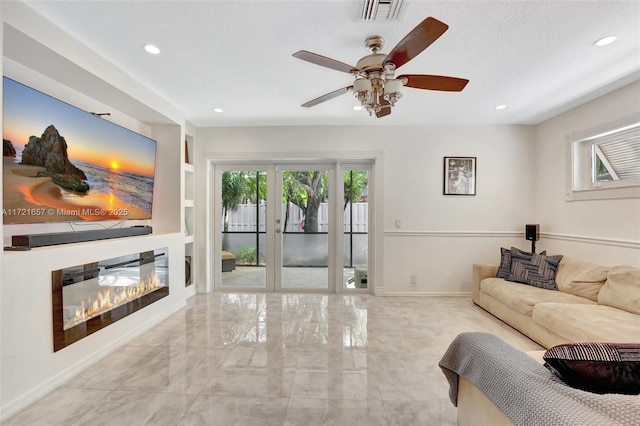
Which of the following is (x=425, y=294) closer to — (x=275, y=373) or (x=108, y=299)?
(x=275, y=373)

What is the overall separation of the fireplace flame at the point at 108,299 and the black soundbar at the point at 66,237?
19.3 inches

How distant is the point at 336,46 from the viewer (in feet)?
7.22

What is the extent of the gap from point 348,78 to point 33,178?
2.65 metres

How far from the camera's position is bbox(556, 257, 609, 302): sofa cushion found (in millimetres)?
2770

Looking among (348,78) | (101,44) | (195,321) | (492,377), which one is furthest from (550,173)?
(101,44)

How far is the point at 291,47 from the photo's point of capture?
2.23 meters

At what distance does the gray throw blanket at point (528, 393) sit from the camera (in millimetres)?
851

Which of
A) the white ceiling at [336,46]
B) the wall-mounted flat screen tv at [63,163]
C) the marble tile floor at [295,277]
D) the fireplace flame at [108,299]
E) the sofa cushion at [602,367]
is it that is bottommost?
the marble tile floor at [295,277]

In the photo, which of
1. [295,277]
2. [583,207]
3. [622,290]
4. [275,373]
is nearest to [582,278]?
[622,290]

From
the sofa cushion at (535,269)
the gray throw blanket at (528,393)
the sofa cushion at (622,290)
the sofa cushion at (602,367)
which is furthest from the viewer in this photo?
the sofa cushion at (535,269)

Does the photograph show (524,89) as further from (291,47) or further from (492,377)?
(492,377)

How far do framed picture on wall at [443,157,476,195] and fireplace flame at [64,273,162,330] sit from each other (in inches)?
161

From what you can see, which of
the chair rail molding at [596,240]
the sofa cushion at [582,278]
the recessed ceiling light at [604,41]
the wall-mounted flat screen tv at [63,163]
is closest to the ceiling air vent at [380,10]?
the recessed ceiling light at [604,41]

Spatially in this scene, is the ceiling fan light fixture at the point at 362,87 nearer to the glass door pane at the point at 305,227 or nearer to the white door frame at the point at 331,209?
the white door frame at the point at 331,209
